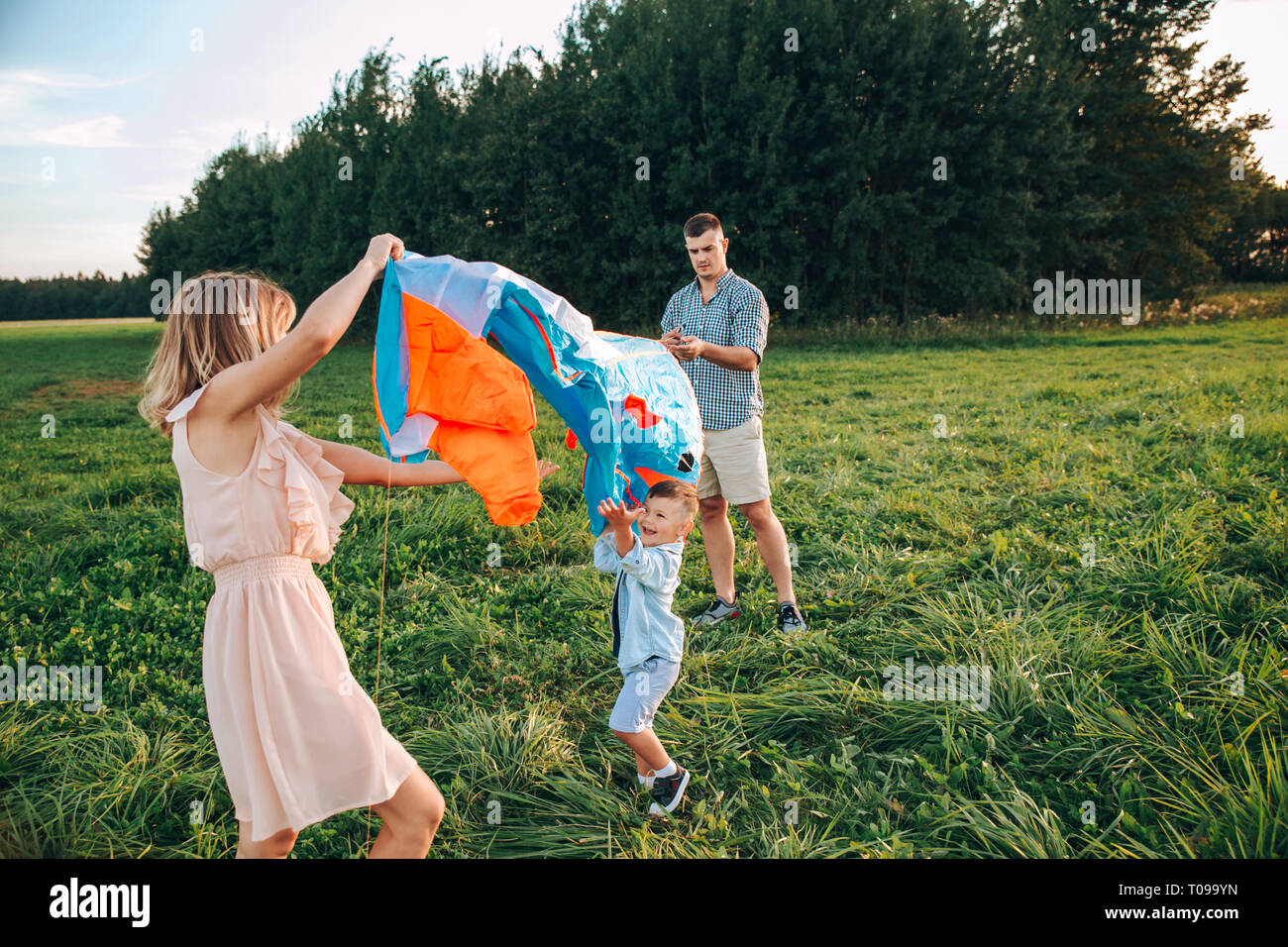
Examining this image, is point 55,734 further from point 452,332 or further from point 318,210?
point 318,210

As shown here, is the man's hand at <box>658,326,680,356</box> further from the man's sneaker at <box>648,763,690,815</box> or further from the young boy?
the man's sneaker at <box>648,763,690,815</box>

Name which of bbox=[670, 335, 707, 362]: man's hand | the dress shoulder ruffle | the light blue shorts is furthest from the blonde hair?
bbox=[670, 335, 707, 362]: man's hand

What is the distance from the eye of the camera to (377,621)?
15.4 ft

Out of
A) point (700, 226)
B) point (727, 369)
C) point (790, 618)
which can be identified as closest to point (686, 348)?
point (727, 369)

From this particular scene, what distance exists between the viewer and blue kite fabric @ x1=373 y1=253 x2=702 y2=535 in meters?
2.62

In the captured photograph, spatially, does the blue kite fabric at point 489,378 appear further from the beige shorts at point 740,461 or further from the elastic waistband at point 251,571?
the beige shorts at point 740,461

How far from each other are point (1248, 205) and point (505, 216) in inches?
1208

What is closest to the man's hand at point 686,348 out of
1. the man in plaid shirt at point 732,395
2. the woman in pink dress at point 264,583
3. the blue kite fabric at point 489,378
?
the man in plaid shirt at point 732,395

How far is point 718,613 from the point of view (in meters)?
4.62

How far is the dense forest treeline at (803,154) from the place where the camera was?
74.3 feet

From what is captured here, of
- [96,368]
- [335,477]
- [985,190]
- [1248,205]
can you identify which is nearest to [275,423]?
[335,477]

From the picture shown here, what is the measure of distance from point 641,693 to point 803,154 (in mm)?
23297

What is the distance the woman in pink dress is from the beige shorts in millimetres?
2676

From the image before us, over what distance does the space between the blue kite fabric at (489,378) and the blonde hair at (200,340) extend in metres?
0.54
